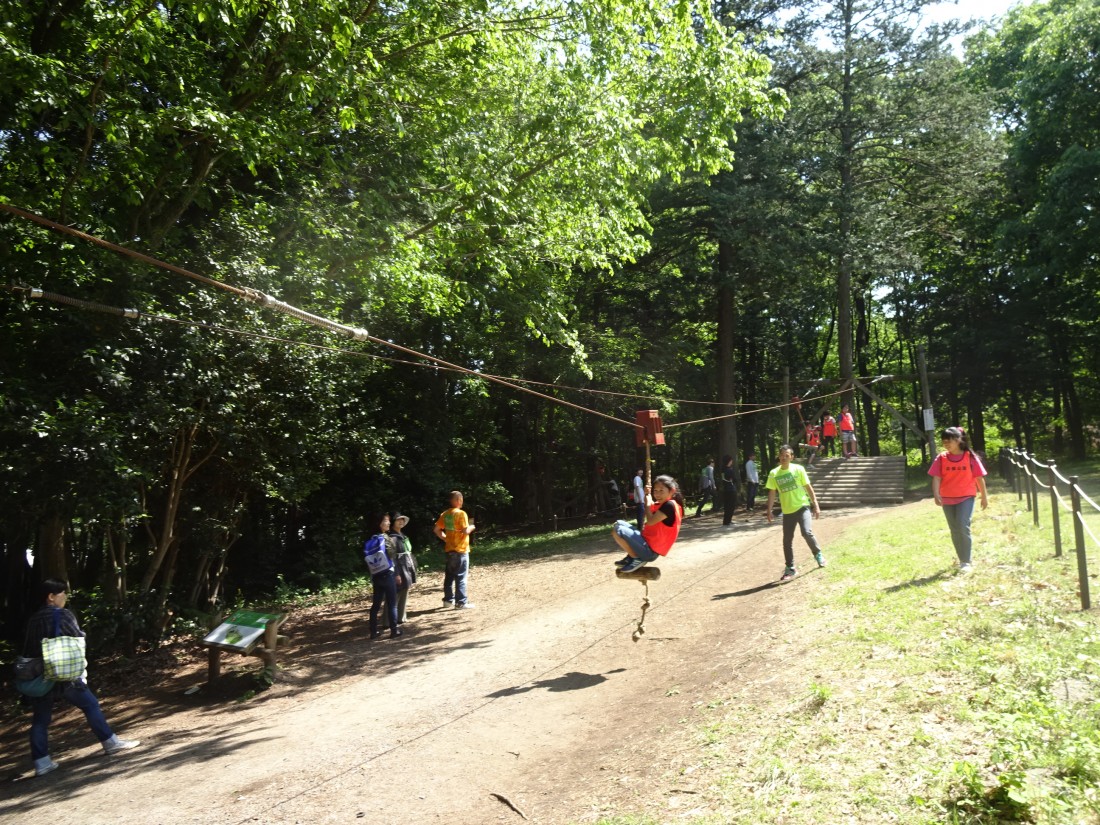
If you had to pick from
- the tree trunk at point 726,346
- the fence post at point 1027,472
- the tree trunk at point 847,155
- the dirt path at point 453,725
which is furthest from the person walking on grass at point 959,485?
the tree trunk at point 726,346

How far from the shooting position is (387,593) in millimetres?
11547

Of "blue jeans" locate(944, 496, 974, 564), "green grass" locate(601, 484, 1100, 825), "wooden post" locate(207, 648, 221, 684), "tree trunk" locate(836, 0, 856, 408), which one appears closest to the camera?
"green grass" locate(601, 484, 1100, 825)

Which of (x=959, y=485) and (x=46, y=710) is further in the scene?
(x=959, y=485)

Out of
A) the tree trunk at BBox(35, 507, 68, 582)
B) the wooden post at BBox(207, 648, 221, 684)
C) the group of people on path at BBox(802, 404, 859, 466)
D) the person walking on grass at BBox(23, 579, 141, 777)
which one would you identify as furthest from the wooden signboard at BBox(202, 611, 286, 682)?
the group of people on path at BBox(802, 404, 859, 466)

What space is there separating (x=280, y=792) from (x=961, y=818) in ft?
15.3

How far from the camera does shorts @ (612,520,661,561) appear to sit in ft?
28.5

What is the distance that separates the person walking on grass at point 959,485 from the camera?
9.40 metres

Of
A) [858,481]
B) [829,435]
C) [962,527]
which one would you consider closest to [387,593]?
[962,527]

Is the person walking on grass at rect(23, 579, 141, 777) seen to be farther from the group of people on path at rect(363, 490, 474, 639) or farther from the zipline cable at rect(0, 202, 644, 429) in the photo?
the group of people on path at rect(363, 490, 474, 639)

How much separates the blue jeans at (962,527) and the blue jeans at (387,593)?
280 inches

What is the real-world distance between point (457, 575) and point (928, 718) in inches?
350

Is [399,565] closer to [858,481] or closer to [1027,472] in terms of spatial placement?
[1027,472]

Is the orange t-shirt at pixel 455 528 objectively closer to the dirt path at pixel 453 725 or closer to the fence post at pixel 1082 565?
the dirt path at pixel 453 725

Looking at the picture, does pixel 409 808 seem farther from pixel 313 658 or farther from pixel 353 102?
pixel 353 102
